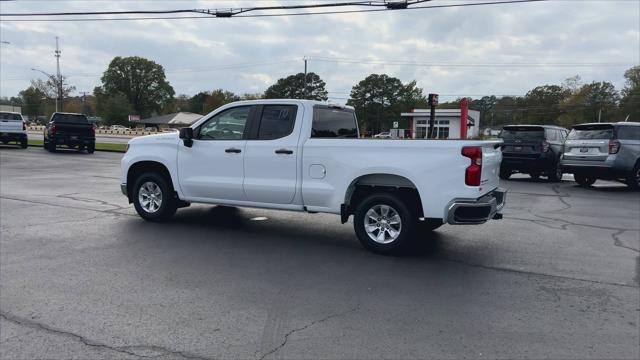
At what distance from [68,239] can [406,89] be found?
9960cm

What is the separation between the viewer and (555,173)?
1608 cm

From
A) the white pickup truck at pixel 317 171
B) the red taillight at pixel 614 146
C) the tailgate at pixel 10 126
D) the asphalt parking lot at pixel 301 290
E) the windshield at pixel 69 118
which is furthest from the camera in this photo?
the tailgate at pixel 10 126

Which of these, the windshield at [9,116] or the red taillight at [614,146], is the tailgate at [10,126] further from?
the red taillight at [614,146]

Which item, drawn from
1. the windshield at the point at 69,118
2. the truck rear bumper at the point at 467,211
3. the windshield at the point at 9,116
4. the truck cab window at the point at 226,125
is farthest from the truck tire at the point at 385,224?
the windshield at the point at 9,116

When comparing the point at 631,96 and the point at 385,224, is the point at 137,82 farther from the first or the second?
the point at 385,224

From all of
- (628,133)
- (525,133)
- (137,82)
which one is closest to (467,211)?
(628,133)

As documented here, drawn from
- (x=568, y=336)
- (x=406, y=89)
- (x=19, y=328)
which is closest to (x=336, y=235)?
(x=568, y=336)

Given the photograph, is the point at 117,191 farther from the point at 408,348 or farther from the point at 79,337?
the point at 408,348

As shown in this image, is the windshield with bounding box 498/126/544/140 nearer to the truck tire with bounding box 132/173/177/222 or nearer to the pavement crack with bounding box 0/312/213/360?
the truck tire with bounding box 132/173/177/222

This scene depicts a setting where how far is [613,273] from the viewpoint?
5.71 m

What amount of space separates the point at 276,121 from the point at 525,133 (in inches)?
446

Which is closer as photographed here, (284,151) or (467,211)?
(467,211)

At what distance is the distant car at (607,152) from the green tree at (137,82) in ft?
373

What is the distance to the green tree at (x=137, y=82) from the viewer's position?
385 feet
